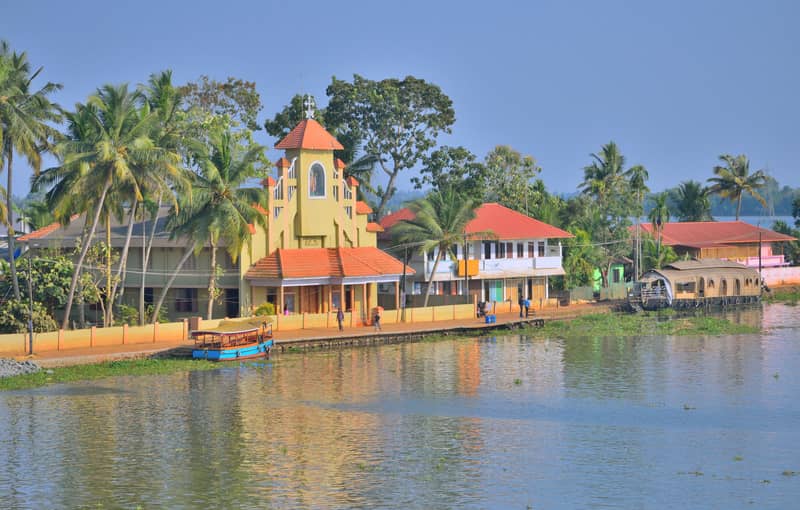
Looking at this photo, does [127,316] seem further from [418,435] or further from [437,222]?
[418,435]

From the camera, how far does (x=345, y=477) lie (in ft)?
115

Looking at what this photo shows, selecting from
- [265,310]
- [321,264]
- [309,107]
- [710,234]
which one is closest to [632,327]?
[321,264]

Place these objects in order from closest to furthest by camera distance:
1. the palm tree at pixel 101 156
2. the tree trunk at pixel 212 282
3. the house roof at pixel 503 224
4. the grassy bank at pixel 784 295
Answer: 1. the palm tree at pixel 101 156
2. the tree trunk at pixel 212 282
3. the house roof at pixel 503 224
4. the grassy bank at pixel 784 295

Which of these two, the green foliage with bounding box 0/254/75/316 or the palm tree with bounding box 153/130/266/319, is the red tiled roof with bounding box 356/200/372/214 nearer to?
the palm tree with bounding box 153/130/266/319

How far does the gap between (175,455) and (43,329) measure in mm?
22742

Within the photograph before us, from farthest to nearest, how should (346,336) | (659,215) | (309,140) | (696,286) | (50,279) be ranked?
(659,215) → (696,286) → (309,140) → (346,336) → (50,279)

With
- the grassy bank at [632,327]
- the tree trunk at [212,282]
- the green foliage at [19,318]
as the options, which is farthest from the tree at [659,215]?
the green foliage at [19,318]

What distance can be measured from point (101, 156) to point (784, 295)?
2567 inches

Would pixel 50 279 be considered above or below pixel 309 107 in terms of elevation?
below

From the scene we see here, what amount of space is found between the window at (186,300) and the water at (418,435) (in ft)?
39.0

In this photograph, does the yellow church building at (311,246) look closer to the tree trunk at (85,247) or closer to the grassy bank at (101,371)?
the tree trunk at (85,247)

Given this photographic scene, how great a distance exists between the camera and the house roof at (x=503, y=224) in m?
80.0

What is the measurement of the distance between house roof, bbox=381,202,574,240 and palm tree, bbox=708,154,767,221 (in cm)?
4456

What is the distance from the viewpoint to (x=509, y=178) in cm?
10162
